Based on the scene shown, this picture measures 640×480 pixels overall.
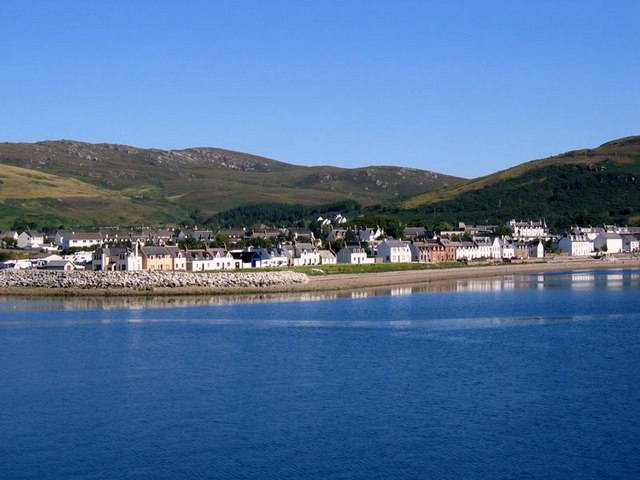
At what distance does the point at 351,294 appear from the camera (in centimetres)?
5025

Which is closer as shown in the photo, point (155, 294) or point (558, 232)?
point (155, 294)

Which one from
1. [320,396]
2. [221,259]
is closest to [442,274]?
[221,259]

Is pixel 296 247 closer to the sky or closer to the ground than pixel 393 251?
closer to the sky

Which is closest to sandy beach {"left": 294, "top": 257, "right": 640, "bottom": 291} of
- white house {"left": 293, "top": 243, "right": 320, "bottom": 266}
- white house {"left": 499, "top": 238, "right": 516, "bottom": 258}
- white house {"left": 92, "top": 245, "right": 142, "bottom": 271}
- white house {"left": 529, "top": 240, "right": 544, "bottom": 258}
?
white house {"left": 529, "top": 240, "right": 544, "bottom": 258}

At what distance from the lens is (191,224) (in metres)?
136

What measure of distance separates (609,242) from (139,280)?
59.5 metres

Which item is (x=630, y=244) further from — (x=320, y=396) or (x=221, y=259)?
(x=320, y=396)

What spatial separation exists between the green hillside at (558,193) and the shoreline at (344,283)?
37350 mm

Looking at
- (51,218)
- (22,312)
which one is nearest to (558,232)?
(51,218)

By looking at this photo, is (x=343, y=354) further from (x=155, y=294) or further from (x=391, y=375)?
(x=155, y=294)

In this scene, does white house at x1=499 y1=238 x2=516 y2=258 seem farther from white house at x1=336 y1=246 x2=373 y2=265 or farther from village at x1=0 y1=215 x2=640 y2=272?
white house at x1=336 y1=246 x2=373 y2=265

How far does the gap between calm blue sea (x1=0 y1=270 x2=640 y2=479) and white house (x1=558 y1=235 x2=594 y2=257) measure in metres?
55.3

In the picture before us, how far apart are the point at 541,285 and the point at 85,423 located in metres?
40.9

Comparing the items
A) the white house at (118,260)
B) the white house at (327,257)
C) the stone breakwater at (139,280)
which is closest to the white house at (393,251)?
the white house at (327,257)
